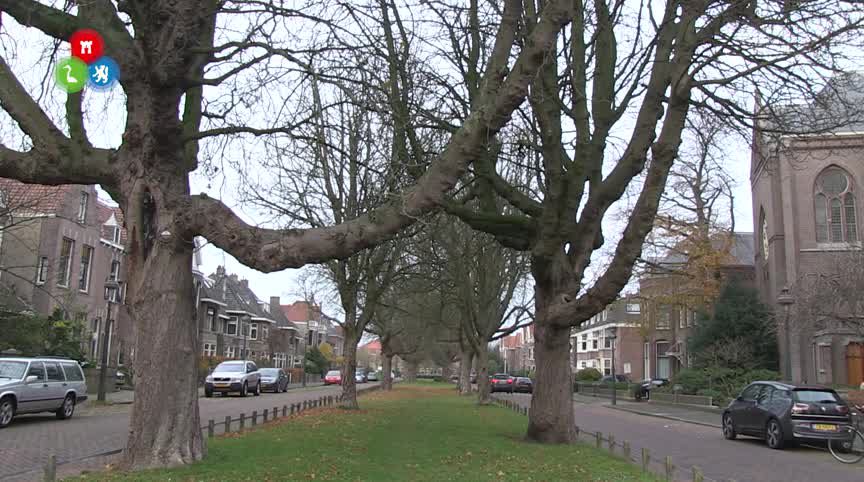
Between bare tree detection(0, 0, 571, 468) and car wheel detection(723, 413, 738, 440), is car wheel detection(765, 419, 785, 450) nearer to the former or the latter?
car wheel detection(723, 413, 738, 440)

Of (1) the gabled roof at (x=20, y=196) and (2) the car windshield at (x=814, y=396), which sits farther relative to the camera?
(1) the gabled roof at (x=20, y=196)

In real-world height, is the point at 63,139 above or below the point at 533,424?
above

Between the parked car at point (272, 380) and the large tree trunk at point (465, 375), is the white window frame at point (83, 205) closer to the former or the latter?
the parked car at point (272, 380)

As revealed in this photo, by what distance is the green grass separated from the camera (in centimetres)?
948

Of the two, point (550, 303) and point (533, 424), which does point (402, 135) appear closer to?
point (550, 303)

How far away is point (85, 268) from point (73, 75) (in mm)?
31980

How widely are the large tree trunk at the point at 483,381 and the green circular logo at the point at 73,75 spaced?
2192 cm

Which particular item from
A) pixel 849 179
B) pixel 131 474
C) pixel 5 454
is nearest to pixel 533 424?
pixel 131 474

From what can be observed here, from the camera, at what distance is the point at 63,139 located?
32.6ft

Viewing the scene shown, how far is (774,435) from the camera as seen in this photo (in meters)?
17.2

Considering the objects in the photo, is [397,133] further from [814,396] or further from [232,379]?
[232,379]

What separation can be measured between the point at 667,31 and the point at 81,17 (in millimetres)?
10157

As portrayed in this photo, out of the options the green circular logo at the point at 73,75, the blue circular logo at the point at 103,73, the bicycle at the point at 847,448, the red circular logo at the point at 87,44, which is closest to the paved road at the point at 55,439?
the green circular logo at the point at 73,75

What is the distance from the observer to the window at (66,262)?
36250 millimetres
